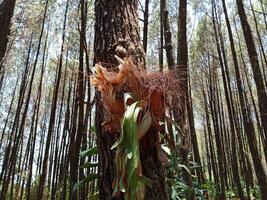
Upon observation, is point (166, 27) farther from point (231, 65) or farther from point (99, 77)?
point (231, 65)

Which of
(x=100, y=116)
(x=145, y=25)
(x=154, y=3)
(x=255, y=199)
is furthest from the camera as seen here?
(x=154, y=3)

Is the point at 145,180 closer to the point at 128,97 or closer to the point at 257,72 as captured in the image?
the point at 128,97

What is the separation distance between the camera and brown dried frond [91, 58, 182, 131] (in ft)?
4.09

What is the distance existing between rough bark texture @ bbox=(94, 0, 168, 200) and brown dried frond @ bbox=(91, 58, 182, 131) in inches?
2.7

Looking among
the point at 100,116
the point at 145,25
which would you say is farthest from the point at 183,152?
the point at 145,25

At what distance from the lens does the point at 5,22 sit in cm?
260

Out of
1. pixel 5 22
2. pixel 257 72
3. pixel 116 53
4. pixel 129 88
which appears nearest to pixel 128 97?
pixel 129 88

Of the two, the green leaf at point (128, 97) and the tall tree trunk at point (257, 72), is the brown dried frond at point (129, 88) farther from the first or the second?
the tall tree trunk at point (257, 72)

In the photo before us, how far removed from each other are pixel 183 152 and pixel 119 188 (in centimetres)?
140

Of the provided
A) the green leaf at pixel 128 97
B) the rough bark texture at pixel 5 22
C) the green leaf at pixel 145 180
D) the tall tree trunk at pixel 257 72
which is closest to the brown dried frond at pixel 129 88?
the green leaf at pixel 128 97

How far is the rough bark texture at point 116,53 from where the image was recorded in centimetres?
124

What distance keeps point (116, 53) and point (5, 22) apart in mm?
1587

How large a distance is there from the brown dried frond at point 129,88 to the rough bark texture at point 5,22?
5.20 ft

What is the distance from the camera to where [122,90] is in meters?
1.27
